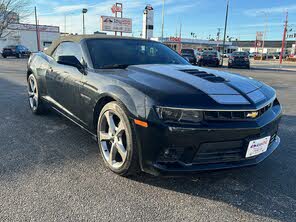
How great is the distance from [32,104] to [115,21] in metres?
35.6

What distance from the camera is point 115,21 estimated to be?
38.7 metres

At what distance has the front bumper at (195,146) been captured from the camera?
7.62 ft

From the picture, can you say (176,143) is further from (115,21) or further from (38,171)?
(115,21)

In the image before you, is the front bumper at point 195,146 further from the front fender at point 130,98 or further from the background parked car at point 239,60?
the background parked car at point 239,60

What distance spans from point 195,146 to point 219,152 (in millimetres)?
248

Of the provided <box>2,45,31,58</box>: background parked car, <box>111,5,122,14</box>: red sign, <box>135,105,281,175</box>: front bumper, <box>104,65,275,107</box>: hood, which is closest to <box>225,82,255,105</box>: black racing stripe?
<box>104,65,275,107</box>: hood

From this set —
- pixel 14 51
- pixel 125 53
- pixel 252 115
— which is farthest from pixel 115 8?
pixel 252 115

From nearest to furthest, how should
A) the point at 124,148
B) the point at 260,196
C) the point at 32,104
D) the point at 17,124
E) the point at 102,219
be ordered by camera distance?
the point at 102,219
the point at 260,196
the point at 124,148
the point at 17,124
the point at 32,104

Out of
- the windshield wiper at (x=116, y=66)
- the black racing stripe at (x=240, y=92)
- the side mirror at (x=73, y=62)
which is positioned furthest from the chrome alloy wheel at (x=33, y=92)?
the black racing stripe at (x=240, y=92)

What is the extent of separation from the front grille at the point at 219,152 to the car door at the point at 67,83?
1.77 metres

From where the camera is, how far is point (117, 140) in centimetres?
286

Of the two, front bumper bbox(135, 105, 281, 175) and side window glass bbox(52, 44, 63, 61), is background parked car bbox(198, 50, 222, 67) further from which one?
front bumper bbox(135, 105, 281, 175)

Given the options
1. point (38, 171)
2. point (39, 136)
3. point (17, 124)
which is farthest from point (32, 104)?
point (38, 171)

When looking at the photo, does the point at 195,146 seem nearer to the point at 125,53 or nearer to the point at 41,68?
the point at 125,53
